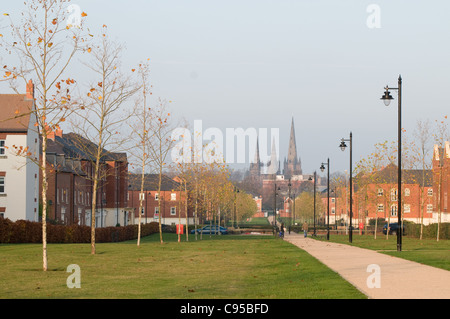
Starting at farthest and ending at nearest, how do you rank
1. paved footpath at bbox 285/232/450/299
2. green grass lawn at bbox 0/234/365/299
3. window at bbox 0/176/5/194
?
window at bbox 0/176/5/194 < green grass lawn at bbox 0/234/365/299 < paved footpath at bbox 285/232/450/299

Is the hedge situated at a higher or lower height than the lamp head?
lower

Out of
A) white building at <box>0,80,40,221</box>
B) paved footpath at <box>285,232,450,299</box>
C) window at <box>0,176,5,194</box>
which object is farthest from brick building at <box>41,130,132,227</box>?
paved footpath at <box>285,232,450,299</box>

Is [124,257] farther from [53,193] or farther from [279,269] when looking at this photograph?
[53,193]

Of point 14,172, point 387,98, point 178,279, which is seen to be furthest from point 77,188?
point 178,279

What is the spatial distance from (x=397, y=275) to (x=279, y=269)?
4.09m

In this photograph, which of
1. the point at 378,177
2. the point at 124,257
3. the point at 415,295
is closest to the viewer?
the point at 415,295

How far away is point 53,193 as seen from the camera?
59.7m

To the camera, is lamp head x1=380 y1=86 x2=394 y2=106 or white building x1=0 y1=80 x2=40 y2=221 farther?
white building x1=0 y1=80 x2=40 y2=221

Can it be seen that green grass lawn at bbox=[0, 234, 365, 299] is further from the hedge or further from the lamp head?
the hedge

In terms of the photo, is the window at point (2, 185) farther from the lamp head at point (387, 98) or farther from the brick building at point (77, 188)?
the lamp head at point (387, 98)

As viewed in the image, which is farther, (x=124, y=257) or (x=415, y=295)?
(x=124, y=257)

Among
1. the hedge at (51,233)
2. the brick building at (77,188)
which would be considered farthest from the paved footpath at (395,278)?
the brick building at (77,188)

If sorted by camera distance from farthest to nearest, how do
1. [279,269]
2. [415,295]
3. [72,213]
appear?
[72,213]
[279,269]
[415,295]
